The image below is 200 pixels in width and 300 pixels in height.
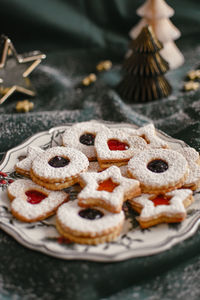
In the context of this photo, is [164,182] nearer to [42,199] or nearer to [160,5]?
[42,199]

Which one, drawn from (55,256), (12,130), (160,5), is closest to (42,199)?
(55,256)

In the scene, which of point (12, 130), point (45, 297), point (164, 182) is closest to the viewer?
point (45, 297)

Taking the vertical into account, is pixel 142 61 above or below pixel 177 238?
above

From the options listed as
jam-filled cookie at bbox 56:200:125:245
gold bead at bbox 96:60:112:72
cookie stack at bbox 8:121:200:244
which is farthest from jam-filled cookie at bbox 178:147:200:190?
gold bead at bbox 96:60:112:72

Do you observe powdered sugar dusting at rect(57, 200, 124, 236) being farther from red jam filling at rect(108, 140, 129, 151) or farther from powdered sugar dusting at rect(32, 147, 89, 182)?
red jam filling at rect(108, 140, 129, 151)

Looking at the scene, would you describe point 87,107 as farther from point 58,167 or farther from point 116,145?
point 58,167

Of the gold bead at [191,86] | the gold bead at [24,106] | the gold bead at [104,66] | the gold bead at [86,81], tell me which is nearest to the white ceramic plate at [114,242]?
the gold bead at [24,106]
